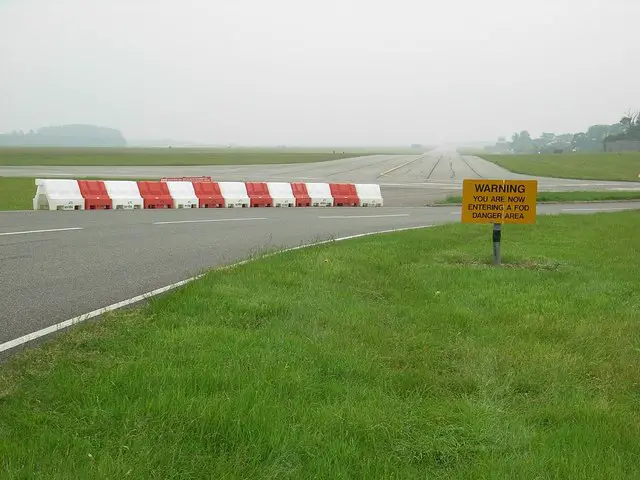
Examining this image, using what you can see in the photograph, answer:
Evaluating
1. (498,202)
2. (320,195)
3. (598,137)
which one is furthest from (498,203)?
(598,137)

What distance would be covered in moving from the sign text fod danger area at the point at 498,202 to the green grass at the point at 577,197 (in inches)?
567

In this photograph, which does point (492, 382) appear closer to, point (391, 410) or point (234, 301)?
point (391, 410)

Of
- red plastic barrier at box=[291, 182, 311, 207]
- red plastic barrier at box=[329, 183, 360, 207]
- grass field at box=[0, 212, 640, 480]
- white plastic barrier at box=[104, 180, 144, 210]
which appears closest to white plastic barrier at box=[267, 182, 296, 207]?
red plastic barrier at box=[291, 182, 311, 207]

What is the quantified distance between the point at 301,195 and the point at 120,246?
38.6ft

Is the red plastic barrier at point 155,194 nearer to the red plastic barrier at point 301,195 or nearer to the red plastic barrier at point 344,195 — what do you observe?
the red plastic barrier at point 301,195

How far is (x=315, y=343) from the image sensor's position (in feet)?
16.9

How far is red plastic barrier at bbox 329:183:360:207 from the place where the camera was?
74.0 ft

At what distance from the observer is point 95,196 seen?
1734 cm

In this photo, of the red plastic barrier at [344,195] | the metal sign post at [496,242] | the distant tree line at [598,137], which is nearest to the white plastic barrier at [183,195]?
the red plastic barrier at [344,195]

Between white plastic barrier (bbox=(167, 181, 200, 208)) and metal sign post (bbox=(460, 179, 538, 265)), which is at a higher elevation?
metal sign post (bbox=(460, 179, 538, 265))

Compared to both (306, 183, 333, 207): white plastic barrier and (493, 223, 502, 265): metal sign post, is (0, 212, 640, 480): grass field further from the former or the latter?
(306, 183, 333, 207): white plastic barrier

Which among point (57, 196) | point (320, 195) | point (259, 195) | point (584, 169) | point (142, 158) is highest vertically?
point (142, 158)

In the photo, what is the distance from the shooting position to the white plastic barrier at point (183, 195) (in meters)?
18.8

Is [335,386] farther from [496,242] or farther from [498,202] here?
[498,202]
